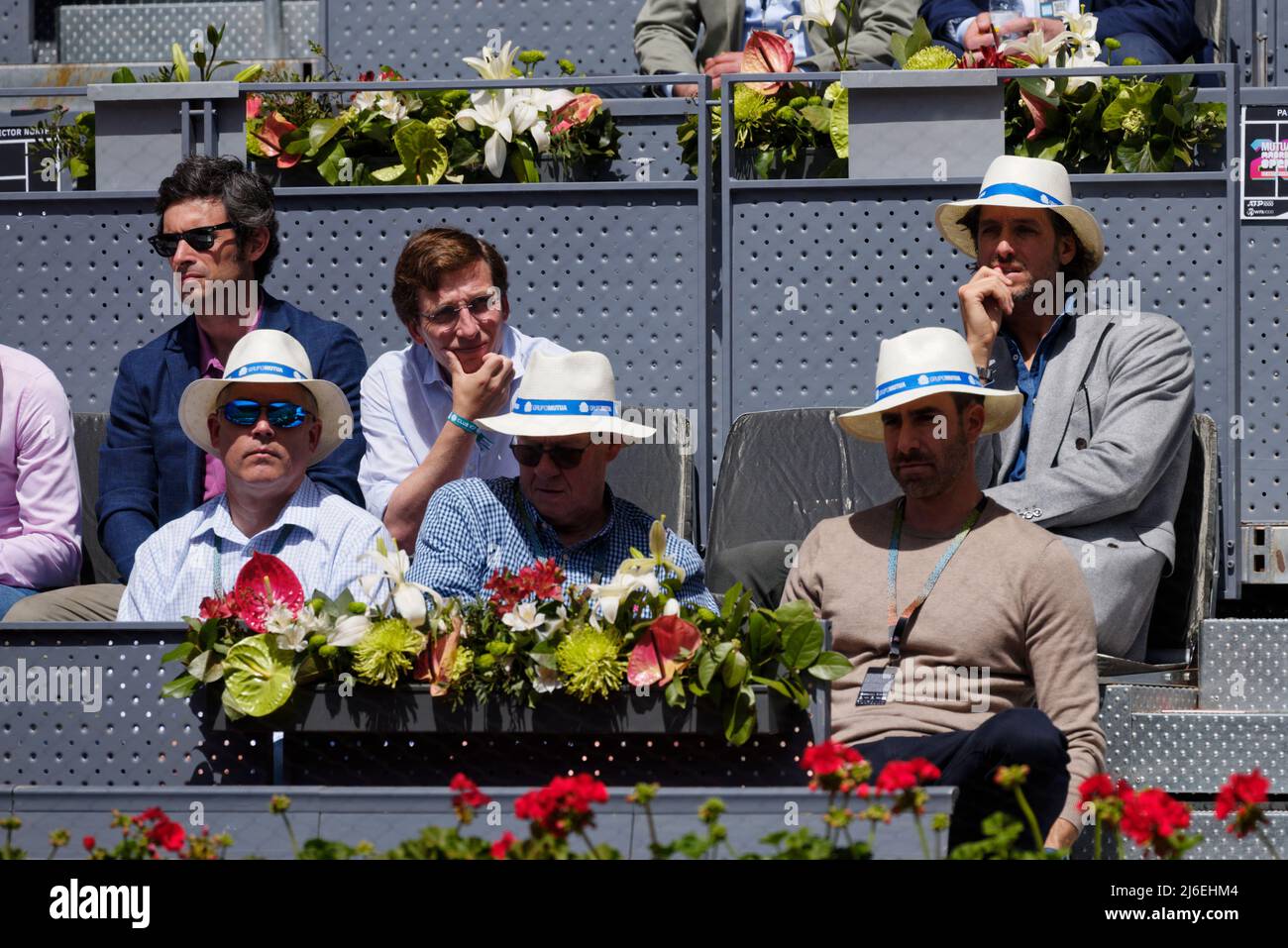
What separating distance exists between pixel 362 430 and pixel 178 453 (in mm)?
505

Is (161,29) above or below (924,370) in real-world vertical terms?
above

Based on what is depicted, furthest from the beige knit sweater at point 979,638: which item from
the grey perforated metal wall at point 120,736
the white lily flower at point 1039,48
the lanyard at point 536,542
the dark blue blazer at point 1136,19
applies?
the dark blue blazer at point 1136,19

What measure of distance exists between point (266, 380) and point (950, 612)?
1647mm

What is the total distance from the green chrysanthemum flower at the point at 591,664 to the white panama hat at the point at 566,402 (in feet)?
2.28

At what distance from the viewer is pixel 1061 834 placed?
376 centimetres

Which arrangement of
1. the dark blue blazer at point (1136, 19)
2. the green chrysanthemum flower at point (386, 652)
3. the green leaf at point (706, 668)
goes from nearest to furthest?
the green leaf at point (706, 668) < the green chrysanthemum flower at point (386, 652) < the dark blue blazer at point (1136, 19)

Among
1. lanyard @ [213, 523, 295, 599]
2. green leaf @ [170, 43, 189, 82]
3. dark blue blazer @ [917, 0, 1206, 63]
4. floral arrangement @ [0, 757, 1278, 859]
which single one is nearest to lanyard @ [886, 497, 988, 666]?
floral arrangement @ [0, 757, 1278, 859]

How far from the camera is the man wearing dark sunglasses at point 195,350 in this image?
17.0 feet

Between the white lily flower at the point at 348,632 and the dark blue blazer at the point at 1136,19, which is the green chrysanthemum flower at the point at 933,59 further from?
the white lily flower at the point at 348,632

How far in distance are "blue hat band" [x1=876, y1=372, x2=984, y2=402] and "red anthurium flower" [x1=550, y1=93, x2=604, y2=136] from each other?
2.22 metres

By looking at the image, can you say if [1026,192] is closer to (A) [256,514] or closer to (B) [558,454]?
(B) [558,454]

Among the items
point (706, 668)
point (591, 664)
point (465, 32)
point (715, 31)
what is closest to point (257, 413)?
point (591, 664)

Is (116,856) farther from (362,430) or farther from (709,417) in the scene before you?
(709,417)
